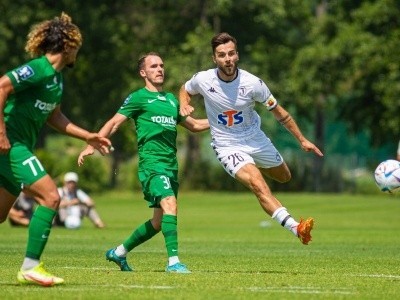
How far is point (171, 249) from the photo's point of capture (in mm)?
14375

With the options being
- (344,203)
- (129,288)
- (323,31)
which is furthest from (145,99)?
(323,31)

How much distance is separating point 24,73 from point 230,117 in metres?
4.57

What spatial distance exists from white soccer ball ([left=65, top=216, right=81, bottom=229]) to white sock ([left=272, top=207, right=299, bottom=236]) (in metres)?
15.4

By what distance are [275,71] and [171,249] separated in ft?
162

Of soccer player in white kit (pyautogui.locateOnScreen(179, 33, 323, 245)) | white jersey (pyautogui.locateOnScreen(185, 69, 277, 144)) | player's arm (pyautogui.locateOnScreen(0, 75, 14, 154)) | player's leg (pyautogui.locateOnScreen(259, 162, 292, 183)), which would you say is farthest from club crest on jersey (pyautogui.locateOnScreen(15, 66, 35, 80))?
player's leg (pyautogui.locateOnScreen(259, 162, 292, 183))

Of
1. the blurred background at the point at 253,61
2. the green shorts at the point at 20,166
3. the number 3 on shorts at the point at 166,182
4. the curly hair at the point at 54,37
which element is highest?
the curly hair at the point at 54,37

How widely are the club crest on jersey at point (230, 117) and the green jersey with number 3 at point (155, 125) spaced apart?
3.59 ft

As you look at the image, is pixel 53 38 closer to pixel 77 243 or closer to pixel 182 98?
pixel 182 98

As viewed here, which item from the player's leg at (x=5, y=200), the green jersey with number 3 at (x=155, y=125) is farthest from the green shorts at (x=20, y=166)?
the green jersey with number 3 at (x=155, y=125)

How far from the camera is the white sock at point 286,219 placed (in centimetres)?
1493

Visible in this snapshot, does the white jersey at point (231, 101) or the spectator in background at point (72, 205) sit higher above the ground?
the white jersey at point (231, 101)

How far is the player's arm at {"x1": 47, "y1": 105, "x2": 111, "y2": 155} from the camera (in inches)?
489

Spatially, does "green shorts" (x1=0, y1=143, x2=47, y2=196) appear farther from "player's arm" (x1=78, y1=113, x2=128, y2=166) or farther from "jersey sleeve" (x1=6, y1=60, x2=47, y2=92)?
"player's arm" (x1=78, y1=113, x2=128, y2=166)

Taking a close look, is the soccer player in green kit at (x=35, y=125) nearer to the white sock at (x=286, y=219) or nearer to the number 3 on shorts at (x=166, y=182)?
the number 3 on shorts at (x=166, y=182)
